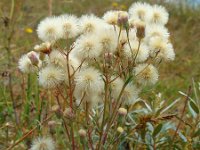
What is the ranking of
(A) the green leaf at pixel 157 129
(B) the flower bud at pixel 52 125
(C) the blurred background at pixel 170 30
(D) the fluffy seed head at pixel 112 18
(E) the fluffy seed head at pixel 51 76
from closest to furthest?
1. (E) the fluffy seed head at pixel 51 76
2. (D) the fluffy seed head at pixel 112 18
3. (B) the flower bud at pixel 52 125
4. (A) the green leaf at pixel 157 129
5. (C) the blurred background at pixel 170 30

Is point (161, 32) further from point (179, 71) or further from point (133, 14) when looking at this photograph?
point (179, 71)

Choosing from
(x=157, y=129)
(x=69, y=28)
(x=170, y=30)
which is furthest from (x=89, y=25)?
(x=170, y=30)

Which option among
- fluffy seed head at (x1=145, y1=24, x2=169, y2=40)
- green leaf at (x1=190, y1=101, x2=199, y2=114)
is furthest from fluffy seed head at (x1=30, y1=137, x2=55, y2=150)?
green leaf at (x1=190, y1=101, x2=199, y2=114)

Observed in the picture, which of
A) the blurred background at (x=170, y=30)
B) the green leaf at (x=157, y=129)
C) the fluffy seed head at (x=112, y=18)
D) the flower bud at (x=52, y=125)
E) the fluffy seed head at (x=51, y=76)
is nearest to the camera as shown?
the fluffy seed head at (x=51, y=76)

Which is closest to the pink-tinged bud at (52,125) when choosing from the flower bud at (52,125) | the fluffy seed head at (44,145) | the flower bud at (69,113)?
the flower bud at (52,125)

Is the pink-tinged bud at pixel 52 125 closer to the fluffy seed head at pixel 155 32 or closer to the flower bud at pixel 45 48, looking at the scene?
the flower bud at pixel 45 48

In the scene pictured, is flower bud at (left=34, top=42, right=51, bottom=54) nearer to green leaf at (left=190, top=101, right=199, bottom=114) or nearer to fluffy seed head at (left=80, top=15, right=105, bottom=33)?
fluffy seed head at (left=80, top=15, right=105, bottom=33)
